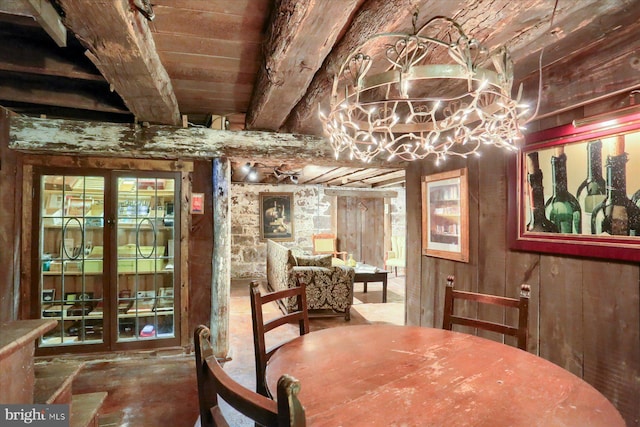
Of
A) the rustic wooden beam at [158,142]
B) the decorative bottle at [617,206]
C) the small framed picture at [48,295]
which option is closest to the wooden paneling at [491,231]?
the decorative bottle at [617,206]

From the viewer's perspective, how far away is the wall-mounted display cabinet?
2957 mm

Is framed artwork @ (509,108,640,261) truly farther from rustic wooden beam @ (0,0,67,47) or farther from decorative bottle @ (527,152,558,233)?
rustic wooden beam @ (0,0,67,47)

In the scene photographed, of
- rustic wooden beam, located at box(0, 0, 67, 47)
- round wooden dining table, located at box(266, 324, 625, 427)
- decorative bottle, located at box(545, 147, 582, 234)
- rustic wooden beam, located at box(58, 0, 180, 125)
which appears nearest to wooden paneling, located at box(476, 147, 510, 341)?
decorative bottle, located at box(545, 147, 582, 234)

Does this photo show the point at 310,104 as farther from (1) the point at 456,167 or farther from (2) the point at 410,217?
(2) the point at 410,217

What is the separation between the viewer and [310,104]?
2.32 metres

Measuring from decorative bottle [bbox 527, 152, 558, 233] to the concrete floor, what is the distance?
213 cm

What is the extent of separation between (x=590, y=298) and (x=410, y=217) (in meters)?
1.69

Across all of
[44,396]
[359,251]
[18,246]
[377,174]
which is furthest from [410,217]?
[359,251]

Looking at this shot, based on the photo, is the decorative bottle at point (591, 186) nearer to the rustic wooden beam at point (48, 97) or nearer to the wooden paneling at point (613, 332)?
the wooden paneling at point (613, 332)

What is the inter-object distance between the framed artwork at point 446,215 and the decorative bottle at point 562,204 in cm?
68

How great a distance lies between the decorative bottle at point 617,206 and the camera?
5.09ft

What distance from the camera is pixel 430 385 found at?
112 centimetres

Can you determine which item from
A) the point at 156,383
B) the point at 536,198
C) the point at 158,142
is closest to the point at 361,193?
the point at 158,142

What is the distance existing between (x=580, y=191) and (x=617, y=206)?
20 cm
